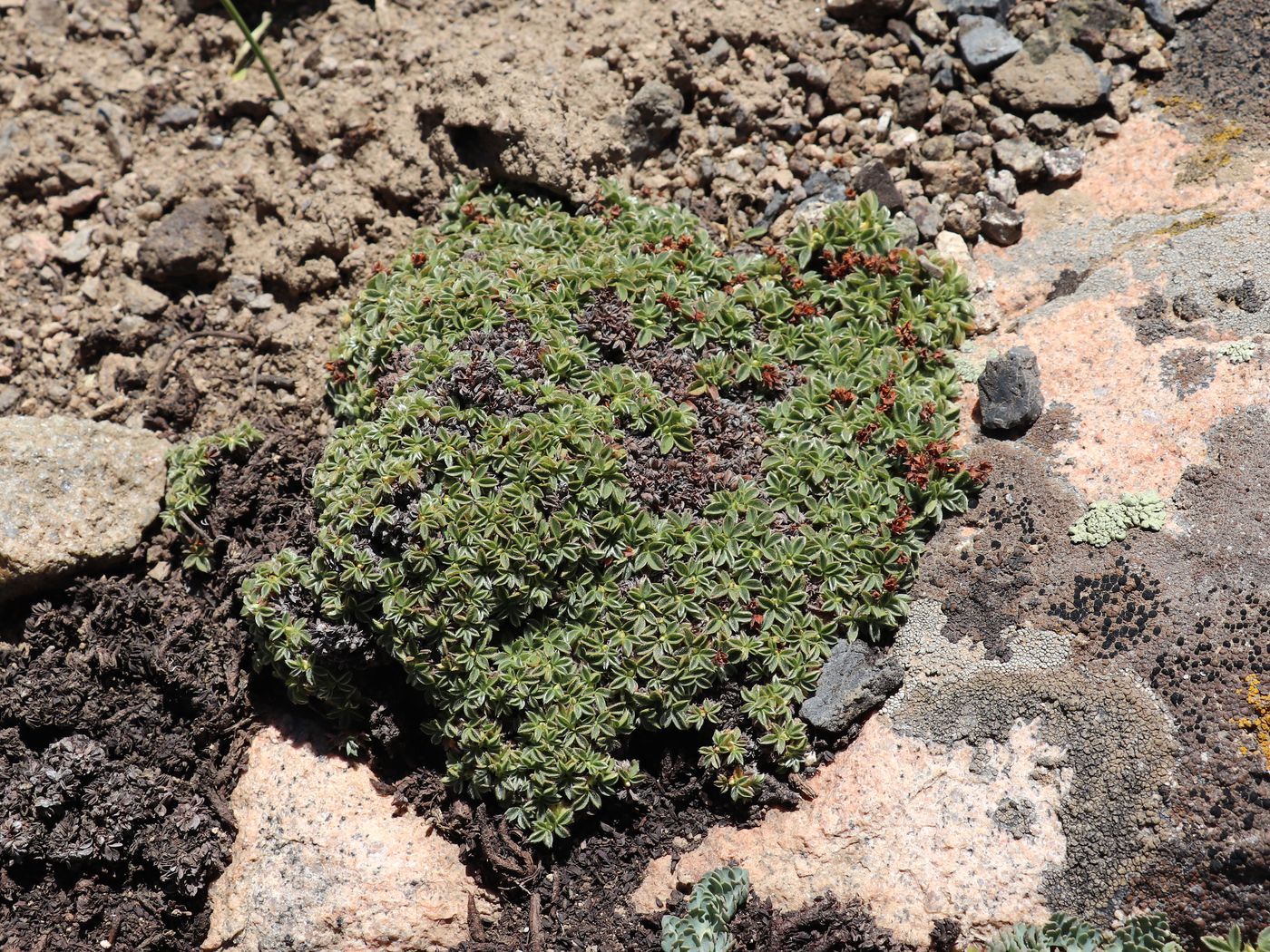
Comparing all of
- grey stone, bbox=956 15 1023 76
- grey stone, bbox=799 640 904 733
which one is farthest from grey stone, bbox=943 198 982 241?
grey stone, bbox=799 640 904 733

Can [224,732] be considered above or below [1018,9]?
below

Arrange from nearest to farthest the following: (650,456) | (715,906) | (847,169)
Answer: (715,906), (650,456), (847,169)

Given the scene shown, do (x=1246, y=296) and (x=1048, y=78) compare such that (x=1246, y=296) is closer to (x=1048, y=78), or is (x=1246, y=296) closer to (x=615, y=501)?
(x=1048, y=78)

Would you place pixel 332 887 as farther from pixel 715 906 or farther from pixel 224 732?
pixel 715 906

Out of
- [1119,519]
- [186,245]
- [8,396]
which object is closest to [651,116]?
[186,245]

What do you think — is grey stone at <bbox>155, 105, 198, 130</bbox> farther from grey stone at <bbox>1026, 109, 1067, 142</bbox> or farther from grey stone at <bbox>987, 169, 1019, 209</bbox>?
grey stone at <bbox>1026, 109, 1067, 142</bbox>

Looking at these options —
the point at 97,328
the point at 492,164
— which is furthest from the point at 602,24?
the point at 97,328

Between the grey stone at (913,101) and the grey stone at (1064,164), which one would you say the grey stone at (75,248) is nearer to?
the grey stone at (913,101)
